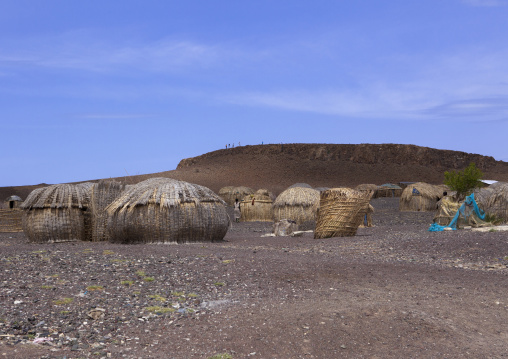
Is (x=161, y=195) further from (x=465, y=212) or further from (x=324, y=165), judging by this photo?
(x=324, y=165)

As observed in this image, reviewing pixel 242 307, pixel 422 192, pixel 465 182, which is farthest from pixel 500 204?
pixel 422 192

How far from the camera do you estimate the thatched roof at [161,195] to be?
48.3ft

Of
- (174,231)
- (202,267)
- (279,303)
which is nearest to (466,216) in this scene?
(174,231)

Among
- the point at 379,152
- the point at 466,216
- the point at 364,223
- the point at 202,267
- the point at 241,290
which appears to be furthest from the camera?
the point at 379,152

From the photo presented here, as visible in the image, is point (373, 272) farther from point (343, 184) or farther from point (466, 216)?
Result: point (343, 184)

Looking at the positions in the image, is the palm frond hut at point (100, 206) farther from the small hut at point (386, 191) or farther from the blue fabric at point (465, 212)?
the small hut at point (386, 191)

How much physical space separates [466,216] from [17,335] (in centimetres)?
1520

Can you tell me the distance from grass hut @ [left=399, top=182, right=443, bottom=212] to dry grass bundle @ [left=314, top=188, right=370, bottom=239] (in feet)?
72.3

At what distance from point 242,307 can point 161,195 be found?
8028 millimetres

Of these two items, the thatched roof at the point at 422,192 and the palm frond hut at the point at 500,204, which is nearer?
the palm frond hut at the point at 500,204

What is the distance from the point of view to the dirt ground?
5891 millimetres

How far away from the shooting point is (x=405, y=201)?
1539 inches

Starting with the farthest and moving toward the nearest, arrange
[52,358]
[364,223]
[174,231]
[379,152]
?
[379,152] < [364,223] < [174,231] < [52,358]

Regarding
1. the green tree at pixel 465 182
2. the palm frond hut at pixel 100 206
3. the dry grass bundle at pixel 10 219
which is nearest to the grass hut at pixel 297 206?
the green tree at pixel 465 182
